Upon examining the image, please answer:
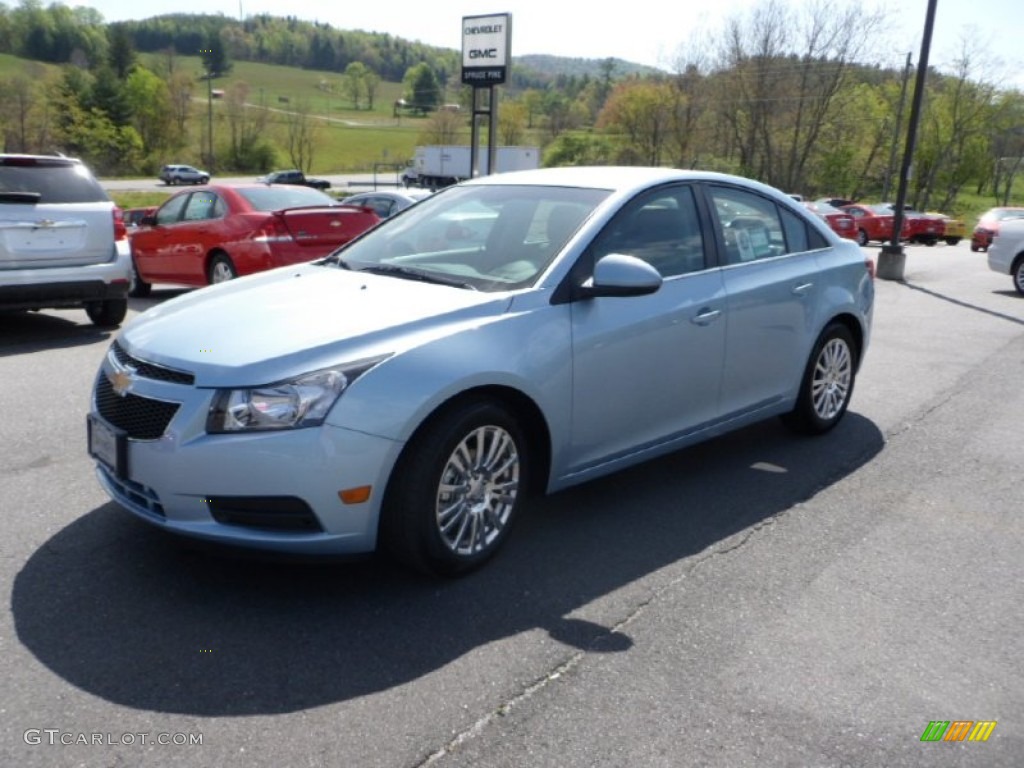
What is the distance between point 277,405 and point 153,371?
2.01ft

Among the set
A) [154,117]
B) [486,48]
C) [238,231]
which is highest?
[486,48]

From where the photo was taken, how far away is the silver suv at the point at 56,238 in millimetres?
7961

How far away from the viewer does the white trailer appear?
59469mm

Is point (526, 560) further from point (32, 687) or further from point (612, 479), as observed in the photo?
point (32, 687)

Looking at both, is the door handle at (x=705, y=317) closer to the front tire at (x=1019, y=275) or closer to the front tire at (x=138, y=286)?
the front tire at (x=138, y=286)

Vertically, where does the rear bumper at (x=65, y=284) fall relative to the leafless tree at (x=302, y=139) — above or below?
below

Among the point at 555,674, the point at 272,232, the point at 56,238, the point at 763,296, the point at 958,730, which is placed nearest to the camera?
the point at 958,730

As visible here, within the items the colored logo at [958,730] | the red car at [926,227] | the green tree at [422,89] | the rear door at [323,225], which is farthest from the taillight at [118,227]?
the green tree at [422,89]

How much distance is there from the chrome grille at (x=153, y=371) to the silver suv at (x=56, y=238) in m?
5.05

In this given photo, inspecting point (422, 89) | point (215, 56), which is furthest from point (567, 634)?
point (422, 89)

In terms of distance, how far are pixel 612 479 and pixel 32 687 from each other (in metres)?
3.07

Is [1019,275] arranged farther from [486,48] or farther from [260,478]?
[260,478]

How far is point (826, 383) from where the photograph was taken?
585 centimetres

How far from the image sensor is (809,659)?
10.5 feet
